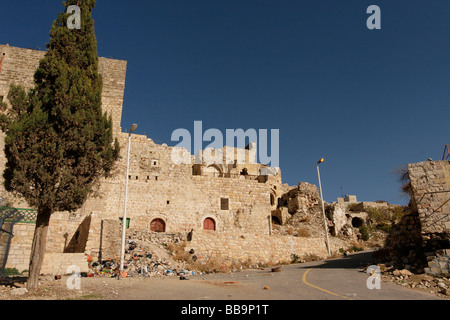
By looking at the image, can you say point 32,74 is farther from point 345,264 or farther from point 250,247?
point 345,264

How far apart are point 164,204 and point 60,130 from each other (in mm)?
15498

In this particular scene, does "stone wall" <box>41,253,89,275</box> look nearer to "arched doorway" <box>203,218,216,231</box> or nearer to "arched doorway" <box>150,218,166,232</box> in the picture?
"arched doorway" <box>150,218,166,232</box>

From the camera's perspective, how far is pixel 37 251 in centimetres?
838

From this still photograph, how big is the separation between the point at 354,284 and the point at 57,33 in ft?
42.4

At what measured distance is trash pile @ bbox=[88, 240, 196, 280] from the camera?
13355 millimetres

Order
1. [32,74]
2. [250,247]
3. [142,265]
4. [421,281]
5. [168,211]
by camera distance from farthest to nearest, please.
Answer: [168,211] → [32,74] → [250,247] → [142,265] → [421,281]

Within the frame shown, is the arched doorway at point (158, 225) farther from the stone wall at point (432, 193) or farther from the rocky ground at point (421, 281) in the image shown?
the stone wall at point (432, 193)

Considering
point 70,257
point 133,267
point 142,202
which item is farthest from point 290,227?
point 70,257

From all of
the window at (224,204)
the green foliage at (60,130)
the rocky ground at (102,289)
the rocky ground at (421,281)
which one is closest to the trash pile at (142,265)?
the rocky ground at (102,289)

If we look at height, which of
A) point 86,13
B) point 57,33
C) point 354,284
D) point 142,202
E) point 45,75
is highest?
point 86,13

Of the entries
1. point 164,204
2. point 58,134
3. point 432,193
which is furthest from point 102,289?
point 164,204

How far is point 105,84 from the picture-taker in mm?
24828

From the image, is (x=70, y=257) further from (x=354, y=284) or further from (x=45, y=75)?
(x=354, y=284)

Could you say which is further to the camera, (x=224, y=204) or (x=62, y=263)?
(x=224, y=204)
